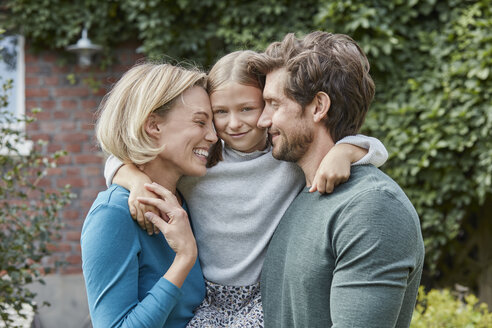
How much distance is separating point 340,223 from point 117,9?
15.0ft

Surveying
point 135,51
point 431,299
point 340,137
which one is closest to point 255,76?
point 340,137

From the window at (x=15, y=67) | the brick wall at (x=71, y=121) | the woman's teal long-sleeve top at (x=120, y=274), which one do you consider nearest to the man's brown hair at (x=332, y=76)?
the woman's teal long-sleeve top at (x=120, y=274)

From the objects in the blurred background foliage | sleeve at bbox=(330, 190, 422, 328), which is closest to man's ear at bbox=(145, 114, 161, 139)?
sleeve at bbox=(330, 190, 422, 328)

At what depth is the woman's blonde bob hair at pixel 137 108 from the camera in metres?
1.92

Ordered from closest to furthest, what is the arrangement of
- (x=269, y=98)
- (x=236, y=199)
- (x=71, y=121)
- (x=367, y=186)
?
(x=367, y=186), (x=269, y=98), (x=236, y=199), (x=71, y=121)

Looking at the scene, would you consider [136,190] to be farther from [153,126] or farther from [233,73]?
[233,73]

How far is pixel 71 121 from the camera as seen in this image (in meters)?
→ 5.67

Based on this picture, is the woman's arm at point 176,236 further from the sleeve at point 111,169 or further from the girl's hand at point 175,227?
the sleeve at point 111,169

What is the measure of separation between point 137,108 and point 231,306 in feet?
2.60

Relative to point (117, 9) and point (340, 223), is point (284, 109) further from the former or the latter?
point (117, 9)

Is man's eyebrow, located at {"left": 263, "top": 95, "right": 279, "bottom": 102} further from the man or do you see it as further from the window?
the window

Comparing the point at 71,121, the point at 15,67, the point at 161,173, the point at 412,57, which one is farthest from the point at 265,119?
the point at 15,67

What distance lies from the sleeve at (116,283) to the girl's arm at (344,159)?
58 cm

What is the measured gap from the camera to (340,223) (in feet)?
5.44
